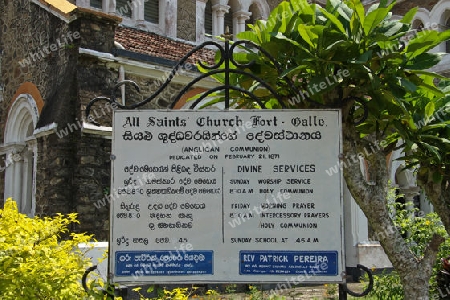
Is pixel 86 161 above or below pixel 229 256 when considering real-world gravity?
above

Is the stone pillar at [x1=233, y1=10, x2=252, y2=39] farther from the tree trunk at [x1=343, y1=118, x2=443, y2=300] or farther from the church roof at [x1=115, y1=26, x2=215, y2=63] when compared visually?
the tree trunk at [x1=343, y1=118, x2=443, y2=300]

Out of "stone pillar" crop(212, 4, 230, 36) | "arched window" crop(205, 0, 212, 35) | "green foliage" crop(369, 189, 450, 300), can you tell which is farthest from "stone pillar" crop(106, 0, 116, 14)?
"green foliage" crop(369, 189, 450, 300)

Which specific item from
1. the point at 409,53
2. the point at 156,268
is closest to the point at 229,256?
the point at 156,268

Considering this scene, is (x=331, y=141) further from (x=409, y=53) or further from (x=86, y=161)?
(x=86, y=161)

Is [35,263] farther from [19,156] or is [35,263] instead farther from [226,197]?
[19,156]

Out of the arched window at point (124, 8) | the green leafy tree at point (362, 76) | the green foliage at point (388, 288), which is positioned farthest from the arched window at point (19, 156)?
the green leafy tree at point (362, 76)

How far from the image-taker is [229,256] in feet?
12.2

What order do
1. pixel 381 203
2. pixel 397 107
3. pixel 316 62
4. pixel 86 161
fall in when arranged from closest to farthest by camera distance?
pixel 316 62 → pixel 397 107 → pixel 381 203 → pixel 86 161

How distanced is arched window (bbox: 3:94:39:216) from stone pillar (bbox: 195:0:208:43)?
6403 millimetres

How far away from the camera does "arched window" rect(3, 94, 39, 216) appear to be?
455 inches

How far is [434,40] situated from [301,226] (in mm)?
1642

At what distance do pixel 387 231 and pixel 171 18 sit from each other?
489 inches

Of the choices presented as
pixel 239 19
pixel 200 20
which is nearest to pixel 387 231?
pixel 200 20

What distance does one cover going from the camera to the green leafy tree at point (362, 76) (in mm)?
3914
